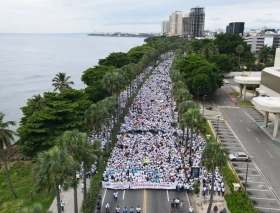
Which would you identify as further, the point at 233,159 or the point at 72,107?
the point at 72,107

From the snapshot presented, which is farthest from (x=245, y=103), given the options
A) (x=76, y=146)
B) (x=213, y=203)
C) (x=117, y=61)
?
(x=76, y=146)

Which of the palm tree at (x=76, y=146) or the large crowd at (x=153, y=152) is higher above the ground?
the palm tree at (x=76, y=146)

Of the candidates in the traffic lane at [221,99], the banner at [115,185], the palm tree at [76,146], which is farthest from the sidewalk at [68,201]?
the traffic lane at [221,99]

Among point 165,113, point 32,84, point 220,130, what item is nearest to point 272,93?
point 220,130

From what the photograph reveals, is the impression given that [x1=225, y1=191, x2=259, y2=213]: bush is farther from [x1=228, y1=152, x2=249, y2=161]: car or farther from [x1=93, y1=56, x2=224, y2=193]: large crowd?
[x1=228, y1=152, x2=249, y2=161]: car

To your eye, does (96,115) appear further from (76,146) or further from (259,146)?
(259,146)

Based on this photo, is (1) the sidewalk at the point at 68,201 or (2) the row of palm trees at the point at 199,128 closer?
(2) the row of palm trees at the point at 199,128

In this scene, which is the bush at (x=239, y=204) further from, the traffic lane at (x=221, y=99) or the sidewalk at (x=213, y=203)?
the traffic lane at (x=221, y=99)

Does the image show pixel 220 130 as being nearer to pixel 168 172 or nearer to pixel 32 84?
pixel 168 172
